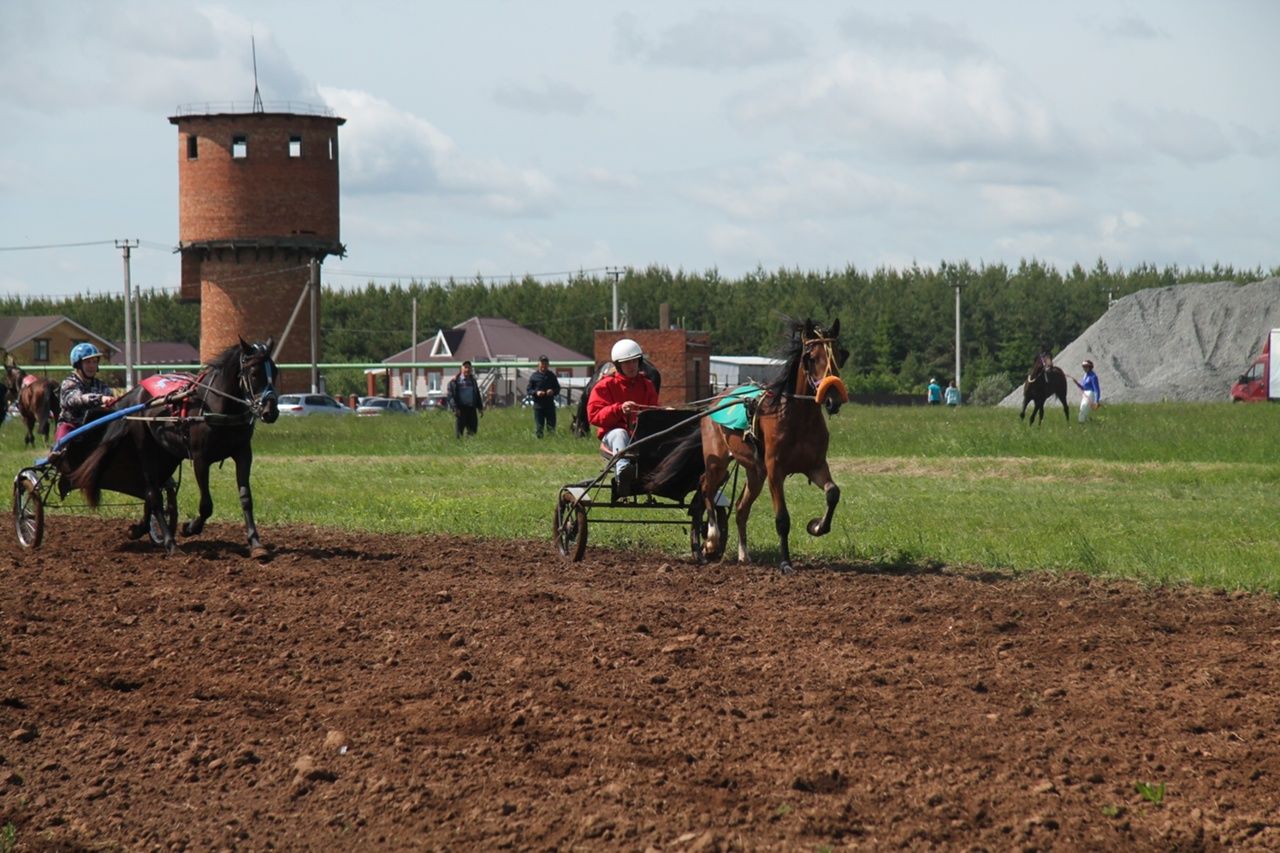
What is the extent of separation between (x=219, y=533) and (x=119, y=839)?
10.2 meters

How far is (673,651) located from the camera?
9.01 m

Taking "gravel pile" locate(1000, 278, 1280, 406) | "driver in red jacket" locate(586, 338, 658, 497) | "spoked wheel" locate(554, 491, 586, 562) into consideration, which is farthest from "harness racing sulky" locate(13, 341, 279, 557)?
"gravel pile" locate(1000, 278, 1280, 406)

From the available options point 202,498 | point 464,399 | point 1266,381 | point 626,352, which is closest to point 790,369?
point 626,352

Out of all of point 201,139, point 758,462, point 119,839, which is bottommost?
point 119,839

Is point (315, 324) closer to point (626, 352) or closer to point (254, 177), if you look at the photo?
point (254, 177)

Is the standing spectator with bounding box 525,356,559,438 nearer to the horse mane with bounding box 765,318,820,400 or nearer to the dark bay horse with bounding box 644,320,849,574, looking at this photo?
the dark bay horse with bounding box 644,320,849,574

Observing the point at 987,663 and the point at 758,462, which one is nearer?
the point at 987,663

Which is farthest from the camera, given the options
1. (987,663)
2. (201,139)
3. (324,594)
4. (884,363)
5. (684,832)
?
(884,363)

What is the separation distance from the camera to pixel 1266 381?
203 feet

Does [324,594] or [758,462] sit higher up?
[758,462]

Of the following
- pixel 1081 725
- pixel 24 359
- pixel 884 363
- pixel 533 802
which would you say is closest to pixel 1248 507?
pixel 1081 725

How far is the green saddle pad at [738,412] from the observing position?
12586 millimetres

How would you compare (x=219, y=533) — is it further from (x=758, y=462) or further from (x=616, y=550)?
(x=758, y=462)

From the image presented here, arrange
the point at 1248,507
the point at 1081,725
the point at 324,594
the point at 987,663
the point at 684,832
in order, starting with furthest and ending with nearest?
the point at 1248,507
the point at 324,594
the point at 987,663
the point at 1081,725
the point at 684,832
